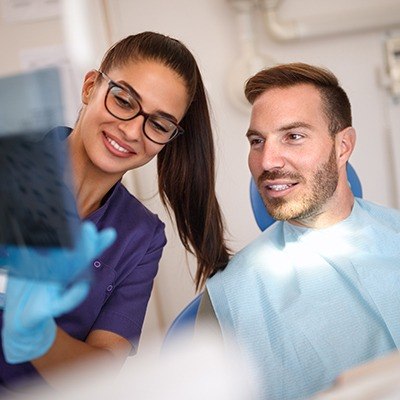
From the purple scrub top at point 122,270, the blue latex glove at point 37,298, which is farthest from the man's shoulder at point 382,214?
A: the blue latex glove at point 37,298

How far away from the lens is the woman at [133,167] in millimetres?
900

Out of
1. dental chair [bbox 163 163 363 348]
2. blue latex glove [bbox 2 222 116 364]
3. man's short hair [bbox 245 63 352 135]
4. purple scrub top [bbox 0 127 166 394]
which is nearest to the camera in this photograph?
blue latex glove [bbox 2 222 116 364]

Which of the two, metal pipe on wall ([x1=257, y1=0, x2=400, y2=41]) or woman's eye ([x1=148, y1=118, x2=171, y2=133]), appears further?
metal pipe on wall ([x1=257, y1=0, x2=400, y2=41])

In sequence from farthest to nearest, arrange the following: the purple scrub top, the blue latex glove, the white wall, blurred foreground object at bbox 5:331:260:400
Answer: the white wall < the purple scrub top < the blue latex glove < blurred foreground object at bbox 5:331:260:400

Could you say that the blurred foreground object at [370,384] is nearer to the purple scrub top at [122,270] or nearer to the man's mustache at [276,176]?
the purple scrub top at [122,270]

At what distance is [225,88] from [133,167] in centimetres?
84

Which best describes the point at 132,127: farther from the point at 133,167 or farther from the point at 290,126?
the point at 290,126

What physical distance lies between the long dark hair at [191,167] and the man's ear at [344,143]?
268 mm

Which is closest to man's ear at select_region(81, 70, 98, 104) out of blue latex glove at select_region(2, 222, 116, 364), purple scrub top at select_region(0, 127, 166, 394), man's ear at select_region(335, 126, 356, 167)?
purple scrub top at select_region(0, 127, 166, 394)

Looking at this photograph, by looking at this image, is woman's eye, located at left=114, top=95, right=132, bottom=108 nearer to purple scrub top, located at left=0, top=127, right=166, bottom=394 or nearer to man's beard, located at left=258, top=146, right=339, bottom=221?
purple scrub top, located at left=0, top=127, right=166, bottom=394

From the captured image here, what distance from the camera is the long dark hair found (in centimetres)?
98

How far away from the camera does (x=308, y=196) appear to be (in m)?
1.15

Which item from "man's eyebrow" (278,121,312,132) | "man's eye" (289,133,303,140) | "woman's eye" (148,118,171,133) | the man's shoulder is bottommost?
the man's shoulder

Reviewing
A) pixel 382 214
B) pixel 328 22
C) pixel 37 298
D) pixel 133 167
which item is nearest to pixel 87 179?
pixel 133 167
